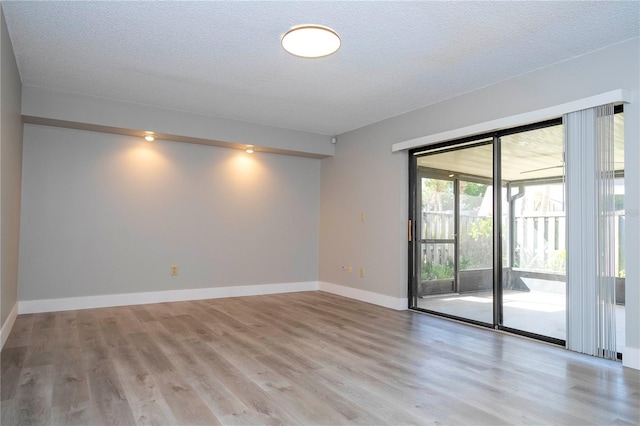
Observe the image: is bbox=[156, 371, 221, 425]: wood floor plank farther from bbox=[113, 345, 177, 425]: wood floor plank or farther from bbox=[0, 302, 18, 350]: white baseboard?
bbox=[0, 302, 18, 350]: white baseboard

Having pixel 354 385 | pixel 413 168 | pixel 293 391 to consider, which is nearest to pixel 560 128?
pixel 413 168

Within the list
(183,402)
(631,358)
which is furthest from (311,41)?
(631,358)

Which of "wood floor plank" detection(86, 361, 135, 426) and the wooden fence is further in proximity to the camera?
the wooden fence

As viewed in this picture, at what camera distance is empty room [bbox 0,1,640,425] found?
2.61 meters

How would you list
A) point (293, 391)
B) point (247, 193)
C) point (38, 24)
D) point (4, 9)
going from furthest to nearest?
point (247, 193)
point (38, 24)
point (4, 9)
point (293, 391)

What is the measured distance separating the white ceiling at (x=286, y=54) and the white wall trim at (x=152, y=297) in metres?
2.41

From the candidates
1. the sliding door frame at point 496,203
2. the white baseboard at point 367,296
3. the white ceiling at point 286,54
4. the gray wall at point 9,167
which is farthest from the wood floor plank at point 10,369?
the sliding door frame at point 496,203

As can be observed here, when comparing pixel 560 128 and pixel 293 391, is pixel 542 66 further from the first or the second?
pixel 293 391

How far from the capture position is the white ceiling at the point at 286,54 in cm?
274

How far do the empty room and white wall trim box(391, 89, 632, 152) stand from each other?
0.02m

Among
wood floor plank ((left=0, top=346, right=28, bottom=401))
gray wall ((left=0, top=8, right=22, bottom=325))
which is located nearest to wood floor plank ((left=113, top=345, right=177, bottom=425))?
wood floor plank ((left=0, top=346, right=28, bottom=401))

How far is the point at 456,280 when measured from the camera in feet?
15.1

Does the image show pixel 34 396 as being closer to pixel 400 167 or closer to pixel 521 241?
pixel 521 241

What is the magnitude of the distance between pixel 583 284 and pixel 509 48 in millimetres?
2005
